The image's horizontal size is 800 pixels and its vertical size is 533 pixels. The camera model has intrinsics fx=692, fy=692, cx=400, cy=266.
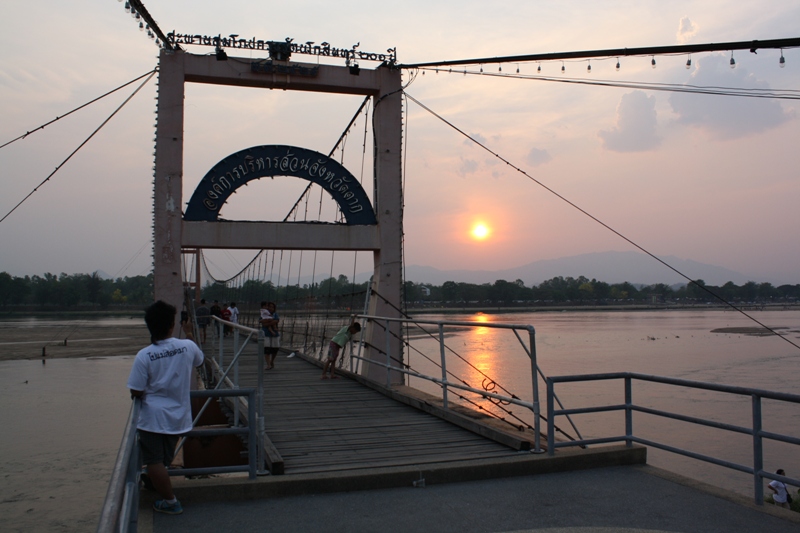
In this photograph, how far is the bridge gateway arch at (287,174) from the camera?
35.8ft

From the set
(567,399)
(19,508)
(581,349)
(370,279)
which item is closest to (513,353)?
(581,349)

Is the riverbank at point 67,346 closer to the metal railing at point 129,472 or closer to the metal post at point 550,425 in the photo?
the metal railing at point 129,472

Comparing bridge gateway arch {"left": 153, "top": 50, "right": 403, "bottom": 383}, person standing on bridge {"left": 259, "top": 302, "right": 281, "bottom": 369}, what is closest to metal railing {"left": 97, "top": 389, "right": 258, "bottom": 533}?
bridge gateway arch {"left": 153, "top": 50, "right": 403, "bottom": 383}

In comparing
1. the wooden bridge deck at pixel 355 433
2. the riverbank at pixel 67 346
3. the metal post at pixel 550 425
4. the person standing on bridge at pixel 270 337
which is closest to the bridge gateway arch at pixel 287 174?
the person standing on bridge at pixel 270 337

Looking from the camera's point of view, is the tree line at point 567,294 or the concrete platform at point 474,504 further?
the tree line at point 567,294

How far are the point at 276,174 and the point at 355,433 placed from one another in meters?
6.23

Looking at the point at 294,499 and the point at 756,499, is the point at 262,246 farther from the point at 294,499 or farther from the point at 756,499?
the point at 756,499

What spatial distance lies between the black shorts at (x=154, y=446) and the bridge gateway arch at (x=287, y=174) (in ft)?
21.8

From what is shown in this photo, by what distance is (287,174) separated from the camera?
11609 mm

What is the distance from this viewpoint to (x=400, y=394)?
26.4 ft

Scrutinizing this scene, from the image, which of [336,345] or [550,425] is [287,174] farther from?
[550,425]

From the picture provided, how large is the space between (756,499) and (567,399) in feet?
53.4

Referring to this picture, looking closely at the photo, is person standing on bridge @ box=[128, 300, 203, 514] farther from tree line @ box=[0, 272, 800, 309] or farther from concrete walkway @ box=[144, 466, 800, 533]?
tree line @ box=[0, 272, 800, 309]

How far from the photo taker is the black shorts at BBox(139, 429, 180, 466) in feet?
12.9
